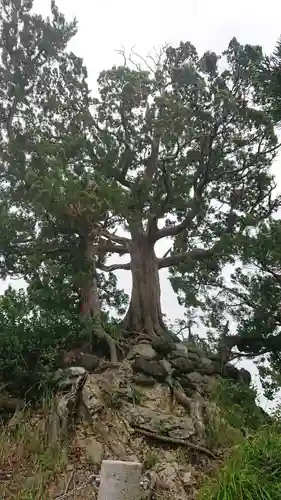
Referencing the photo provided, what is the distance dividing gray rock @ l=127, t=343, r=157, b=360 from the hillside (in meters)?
0.14

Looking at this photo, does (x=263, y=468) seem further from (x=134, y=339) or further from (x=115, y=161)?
(x=115, y=161)

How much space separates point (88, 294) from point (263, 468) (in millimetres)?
3704

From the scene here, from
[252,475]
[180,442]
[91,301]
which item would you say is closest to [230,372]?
[91,301]

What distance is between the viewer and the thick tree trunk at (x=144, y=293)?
19.5 ft

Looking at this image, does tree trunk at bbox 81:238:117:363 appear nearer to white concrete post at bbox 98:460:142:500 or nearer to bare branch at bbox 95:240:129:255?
bare branch at bbox 95:240:129:255

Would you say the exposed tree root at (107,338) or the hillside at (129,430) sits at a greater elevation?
the exposed tree root at (107,338)

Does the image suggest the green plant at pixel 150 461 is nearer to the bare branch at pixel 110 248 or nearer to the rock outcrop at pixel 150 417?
the rock outcrop at pixel 150 417

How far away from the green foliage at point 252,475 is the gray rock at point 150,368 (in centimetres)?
244

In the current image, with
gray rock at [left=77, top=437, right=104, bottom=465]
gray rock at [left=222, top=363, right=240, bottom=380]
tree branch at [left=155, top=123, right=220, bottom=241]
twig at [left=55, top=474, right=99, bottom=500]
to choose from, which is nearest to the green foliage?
twig at [left=55, top=474, right=99, bottom=500]

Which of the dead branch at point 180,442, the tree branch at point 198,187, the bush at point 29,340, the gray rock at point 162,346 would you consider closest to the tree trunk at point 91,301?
the bush at point 29,340

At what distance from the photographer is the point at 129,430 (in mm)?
3990

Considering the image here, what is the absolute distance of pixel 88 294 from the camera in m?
5.68

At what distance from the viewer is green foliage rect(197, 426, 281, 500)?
205 centimetres

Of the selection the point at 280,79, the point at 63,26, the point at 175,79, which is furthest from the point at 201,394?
the point at 63,26
